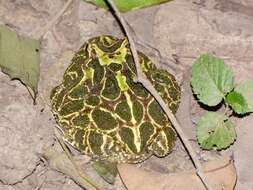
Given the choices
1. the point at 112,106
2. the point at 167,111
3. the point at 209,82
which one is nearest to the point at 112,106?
the point at 112,106

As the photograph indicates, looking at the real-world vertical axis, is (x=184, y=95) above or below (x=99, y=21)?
below

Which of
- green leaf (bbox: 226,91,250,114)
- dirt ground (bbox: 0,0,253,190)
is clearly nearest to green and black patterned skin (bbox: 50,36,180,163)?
dirt ground (bbox: 0,0,253,190)

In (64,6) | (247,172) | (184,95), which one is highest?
(64,6)

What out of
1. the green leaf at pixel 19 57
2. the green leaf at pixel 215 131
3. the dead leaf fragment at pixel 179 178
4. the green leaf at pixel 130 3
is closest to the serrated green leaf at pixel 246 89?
the green leaf at pixel 215 131

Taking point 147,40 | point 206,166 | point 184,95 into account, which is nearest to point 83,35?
point 147,40

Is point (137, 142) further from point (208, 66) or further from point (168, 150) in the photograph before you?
point (208, 66)

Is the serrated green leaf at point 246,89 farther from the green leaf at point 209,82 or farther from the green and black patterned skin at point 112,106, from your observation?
the green and black patterned skin at point 112,106

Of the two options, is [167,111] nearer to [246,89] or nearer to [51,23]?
[246,89]

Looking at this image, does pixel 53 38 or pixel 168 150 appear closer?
pixel 168 150
